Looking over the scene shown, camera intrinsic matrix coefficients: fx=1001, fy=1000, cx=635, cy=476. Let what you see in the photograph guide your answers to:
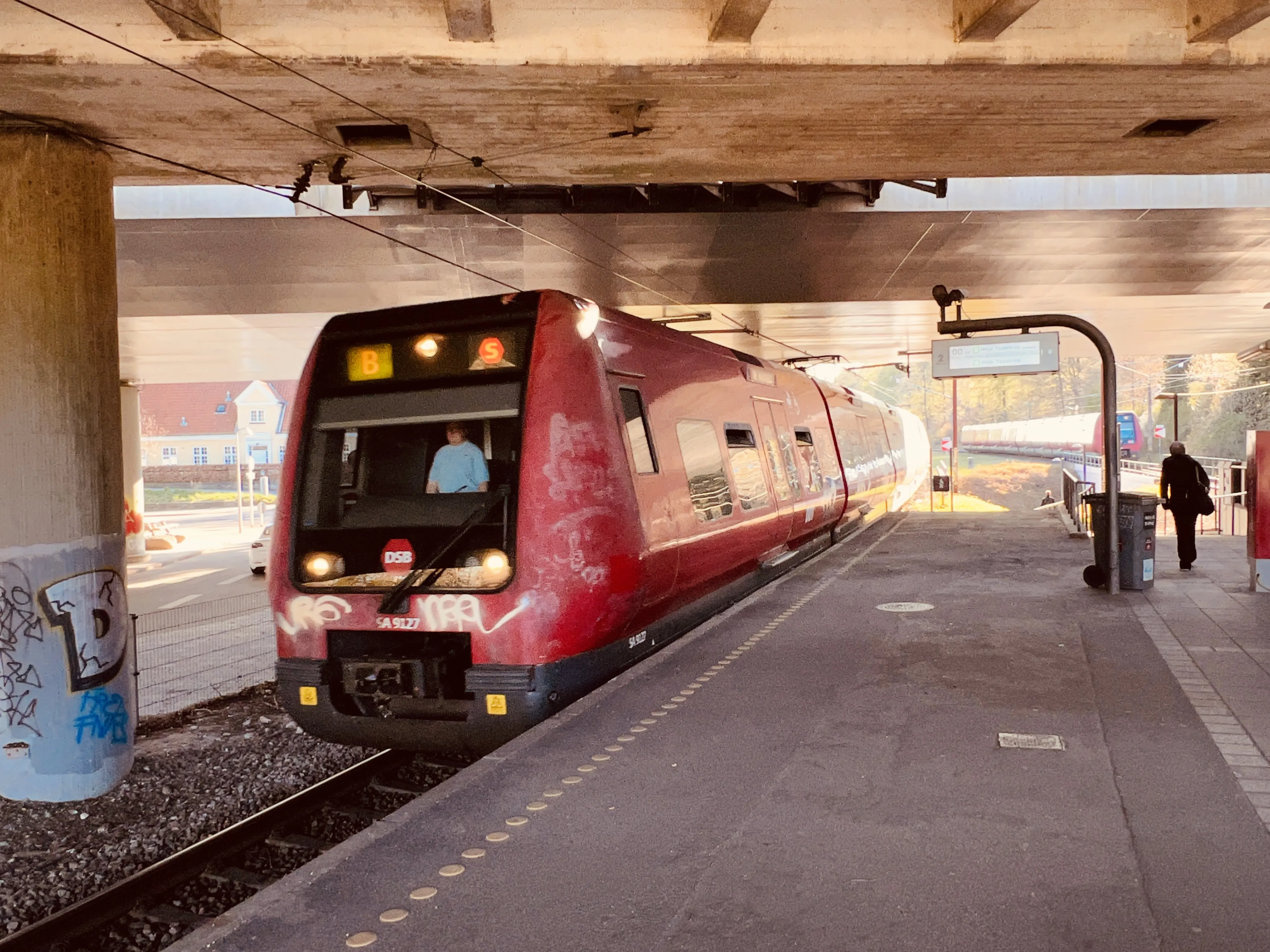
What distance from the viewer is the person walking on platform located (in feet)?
39.4

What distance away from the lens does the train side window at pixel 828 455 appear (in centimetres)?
1365

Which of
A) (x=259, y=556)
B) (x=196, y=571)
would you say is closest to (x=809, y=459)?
(x=259, y=556)

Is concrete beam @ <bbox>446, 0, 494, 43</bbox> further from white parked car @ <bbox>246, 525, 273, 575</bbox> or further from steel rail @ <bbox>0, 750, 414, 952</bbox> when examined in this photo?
white parked car @ <bbox>246, 525, 273, 575</bbox>

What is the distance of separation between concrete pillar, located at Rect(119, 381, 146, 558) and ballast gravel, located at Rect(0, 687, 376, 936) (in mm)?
16381

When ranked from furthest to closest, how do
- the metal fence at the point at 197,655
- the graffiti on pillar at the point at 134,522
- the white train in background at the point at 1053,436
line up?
the white train in background at the point at 1053,436, the graffiti on pillar at the point at 134,522, the metal fence at the point at 197,655

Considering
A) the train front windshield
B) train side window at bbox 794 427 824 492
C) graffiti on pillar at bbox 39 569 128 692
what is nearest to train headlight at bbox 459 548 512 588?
the train front windshield

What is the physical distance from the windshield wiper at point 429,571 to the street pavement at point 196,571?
17.1 feet

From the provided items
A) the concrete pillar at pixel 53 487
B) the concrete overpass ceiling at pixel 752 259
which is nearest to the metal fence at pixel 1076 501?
the concrete overpass ceiling at pixel 752 259

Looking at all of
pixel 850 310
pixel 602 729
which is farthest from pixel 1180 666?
pixel 850 310

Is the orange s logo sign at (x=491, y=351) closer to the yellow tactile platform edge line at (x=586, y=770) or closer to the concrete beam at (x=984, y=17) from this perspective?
the yellow tactile platform edge line at (x=586, y=770)

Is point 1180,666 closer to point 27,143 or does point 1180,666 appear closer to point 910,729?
point 910,729

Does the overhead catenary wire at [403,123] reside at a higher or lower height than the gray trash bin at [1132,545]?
higher

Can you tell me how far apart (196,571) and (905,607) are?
51.3ft

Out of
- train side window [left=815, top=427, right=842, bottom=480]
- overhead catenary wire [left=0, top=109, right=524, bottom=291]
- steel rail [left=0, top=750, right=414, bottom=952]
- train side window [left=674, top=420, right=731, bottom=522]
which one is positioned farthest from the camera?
train side window [left=815, top=427, right=842, bottom=480]
